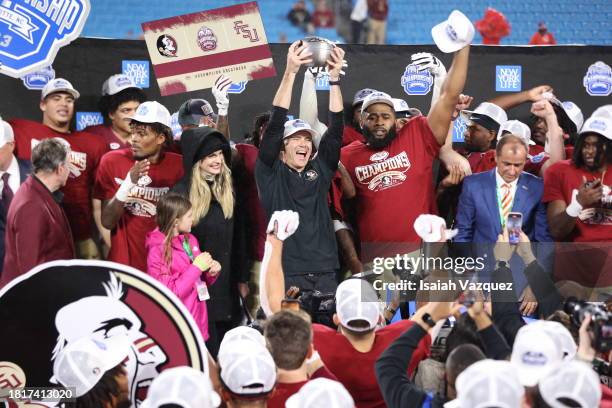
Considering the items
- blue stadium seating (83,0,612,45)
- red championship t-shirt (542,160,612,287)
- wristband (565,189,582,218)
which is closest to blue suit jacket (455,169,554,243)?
red championship t-shirt (542,160,612,287)

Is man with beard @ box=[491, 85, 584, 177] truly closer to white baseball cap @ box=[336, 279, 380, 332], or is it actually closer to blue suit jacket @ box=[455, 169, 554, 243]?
blue suit jacket @ box=[455, 169, 554, 243]

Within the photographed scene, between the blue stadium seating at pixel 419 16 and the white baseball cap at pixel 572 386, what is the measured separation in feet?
35.2

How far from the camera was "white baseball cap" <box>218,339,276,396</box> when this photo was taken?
3.50 metres

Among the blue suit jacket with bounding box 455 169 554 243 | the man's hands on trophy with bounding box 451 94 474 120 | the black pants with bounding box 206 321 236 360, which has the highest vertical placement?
the man's hands on trophy with bounding box 451 94 474 120

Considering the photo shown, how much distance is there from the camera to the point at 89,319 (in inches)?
156

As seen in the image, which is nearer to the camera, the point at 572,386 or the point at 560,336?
the point at 572,386

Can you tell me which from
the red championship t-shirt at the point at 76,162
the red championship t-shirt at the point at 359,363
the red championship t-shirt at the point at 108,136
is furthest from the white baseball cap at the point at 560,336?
the red championship t-shirt at the point at 108,136

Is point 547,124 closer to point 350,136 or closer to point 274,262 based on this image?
point 350,136

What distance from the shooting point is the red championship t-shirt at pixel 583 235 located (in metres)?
6.35

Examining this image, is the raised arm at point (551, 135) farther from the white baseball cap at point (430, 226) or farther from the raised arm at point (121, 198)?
the raised arm at point (121, 198)

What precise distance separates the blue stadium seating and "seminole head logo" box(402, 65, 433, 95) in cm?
614

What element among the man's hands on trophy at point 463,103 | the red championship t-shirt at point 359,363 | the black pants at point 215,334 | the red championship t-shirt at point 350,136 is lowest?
the black pants at point 215,334

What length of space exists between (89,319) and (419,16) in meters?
11.0

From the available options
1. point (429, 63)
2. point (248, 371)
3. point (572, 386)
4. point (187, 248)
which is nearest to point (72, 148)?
point (187, 248)
